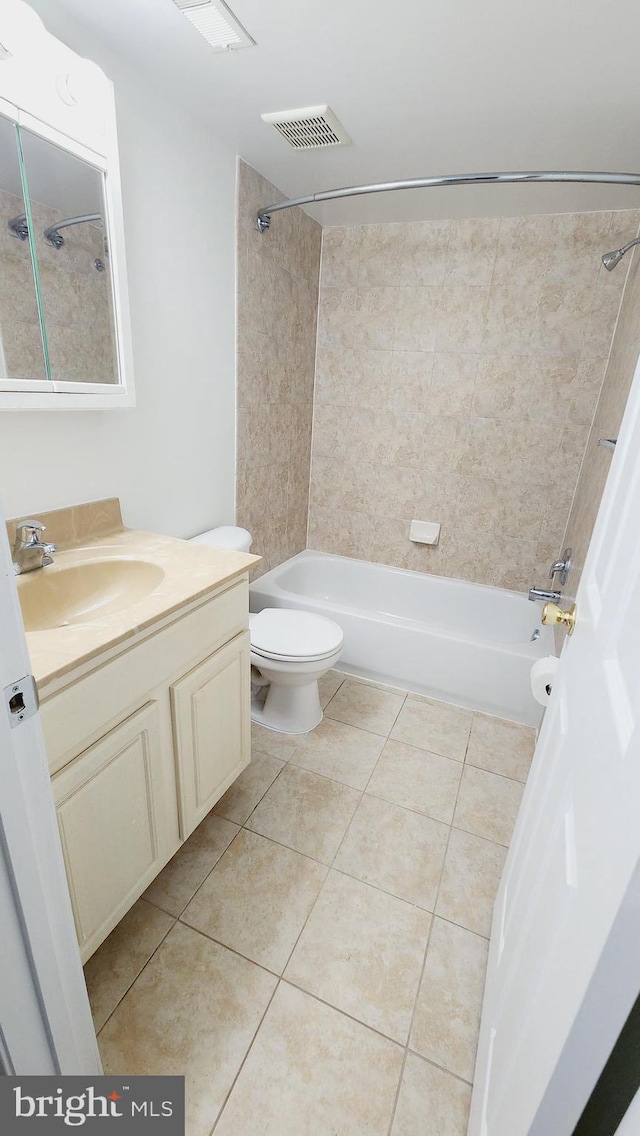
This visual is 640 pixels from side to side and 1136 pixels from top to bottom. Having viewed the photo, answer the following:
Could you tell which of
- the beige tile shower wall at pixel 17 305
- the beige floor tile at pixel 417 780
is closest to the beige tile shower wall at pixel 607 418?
the beige floor tile at pixel 417 780

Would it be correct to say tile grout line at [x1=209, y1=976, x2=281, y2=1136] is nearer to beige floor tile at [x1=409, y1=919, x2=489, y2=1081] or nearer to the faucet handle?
beige floor tile at [x1=409, y1=919, x2=489, y2=1081]

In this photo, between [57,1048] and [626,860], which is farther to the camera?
[57,1048]

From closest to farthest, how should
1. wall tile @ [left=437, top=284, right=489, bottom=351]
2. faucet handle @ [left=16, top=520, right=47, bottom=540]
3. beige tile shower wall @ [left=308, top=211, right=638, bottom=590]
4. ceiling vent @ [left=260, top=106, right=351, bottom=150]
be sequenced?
faucet handle @ [left=16, top=520, right=47, bottom=540] → ceiling vent @ [left=260, top=106, right=351, bottom=150] → beige tile shower wall @ [left=308, top=211, right=638, bottom=590] → wall tile @ [left=437, top=284, right=489, bottom=351]

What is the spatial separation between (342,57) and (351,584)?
2.30 m

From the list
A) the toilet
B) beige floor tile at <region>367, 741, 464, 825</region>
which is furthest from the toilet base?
A: beige floor tile at <region>367, 741, 464, 825</region>

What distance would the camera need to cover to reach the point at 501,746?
207 centimetres

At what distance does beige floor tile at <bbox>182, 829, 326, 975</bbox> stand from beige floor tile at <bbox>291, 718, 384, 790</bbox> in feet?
1.22

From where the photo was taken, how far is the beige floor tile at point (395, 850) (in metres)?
1.47

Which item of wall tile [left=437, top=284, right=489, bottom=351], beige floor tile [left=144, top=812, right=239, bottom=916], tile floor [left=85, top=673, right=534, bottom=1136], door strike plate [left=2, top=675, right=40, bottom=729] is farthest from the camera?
wall tile [left=437, top=284, right=489, bottom=351]

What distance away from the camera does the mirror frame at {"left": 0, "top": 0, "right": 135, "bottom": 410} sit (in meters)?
1.05

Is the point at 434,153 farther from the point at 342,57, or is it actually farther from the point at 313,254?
the point at 313,254

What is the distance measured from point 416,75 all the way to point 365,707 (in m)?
2.22

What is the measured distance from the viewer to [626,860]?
0.43m

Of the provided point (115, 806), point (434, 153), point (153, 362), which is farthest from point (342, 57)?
point (115, 806)
